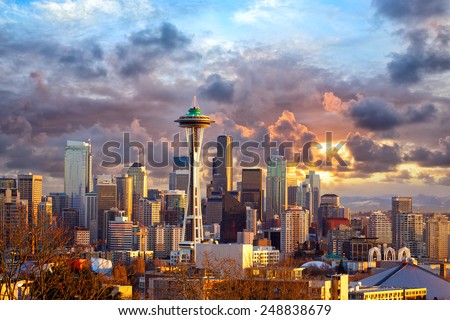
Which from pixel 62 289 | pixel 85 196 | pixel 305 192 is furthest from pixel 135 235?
pixel 62 289

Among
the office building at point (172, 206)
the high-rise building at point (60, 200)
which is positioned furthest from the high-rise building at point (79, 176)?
the office building at point (172, 206)

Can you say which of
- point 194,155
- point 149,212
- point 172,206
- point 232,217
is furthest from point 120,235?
point 194,155

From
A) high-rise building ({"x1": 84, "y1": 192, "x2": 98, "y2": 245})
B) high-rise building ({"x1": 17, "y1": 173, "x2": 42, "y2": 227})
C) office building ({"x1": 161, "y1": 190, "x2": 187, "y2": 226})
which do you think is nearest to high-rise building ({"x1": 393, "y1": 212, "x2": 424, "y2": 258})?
office building ({"x1": 161, "y1": 190, "x2": 187, "y2": 226})

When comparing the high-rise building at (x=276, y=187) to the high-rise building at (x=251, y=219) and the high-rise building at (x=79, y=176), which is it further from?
the high-rise building at (x=79, y=176)
